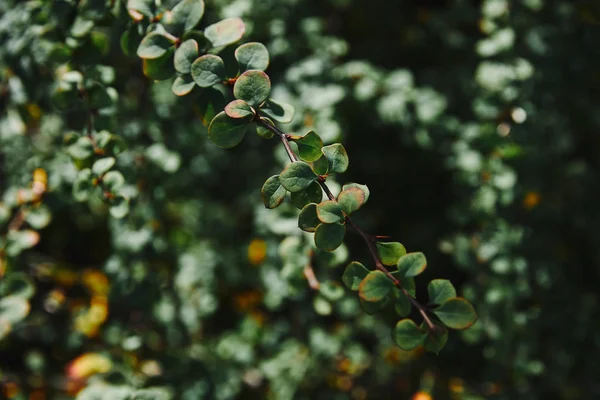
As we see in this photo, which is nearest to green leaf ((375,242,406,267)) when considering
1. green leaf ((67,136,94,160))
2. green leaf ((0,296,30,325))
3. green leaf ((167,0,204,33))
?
green leaf ((167,0,204,33))

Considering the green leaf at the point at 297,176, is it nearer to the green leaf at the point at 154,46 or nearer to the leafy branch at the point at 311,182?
the leafy branch at the point at 311,182

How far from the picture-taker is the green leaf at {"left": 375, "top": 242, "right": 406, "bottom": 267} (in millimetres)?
683

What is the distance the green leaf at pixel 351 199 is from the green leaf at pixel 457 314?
18cm

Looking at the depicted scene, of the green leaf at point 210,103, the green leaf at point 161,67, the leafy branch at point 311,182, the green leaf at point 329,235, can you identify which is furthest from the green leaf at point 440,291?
the green leaf at point 161,67

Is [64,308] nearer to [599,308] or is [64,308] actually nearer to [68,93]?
[68,93]

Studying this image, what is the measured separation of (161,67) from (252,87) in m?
0.20

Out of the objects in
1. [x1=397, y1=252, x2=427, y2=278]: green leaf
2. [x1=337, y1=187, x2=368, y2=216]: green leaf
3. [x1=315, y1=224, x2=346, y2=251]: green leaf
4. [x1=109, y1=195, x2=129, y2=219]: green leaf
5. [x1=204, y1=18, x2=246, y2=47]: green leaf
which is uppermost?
[x1=204, y1=18, x2=246, y2=47]: green leaf

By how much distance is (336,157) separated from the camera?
67 cm

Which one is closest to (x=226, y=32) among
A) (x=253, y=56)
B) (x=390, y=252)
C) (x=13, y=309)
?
(x=253, y=56)

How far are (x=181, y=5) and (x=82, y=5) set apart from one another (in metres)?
0.21

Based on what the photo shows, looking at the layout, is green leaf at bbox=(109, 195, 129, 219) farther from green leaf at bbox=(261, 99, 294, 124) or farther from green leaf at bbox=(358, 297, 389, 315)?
green leaf at bbox=(358, 297, 389, 315)

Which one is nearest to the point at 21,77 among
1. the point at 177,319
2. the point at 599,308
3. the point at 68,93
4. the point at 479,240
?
the point at 68,93

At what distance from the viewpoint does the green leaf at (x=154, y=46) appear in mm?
776

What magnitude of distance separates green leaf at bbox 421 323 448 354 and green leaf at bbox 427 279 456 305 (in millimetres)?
34
